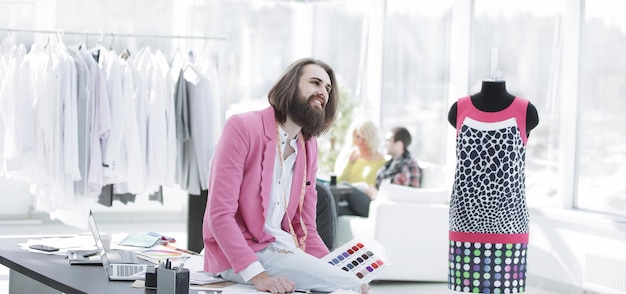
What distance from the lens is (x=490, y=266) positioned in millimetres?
3822

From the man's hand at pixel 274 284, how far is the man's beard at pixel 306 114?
59cm

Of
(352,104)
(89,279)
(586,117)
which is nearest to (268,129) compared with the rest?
(89,279)

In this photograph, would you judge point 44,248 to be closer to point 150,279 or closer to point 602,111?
point 150,279

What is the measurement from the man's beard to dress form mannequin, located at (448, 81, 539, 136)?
862 millimetres

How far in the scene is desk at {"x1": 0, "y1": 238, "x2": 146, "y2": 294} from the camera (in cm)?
300

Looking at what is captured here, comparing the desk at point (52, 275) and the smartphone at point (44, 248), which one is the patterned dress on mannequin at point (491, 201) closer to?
the desk at point (52, 275)

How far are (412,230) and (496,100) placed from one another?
2549 mm

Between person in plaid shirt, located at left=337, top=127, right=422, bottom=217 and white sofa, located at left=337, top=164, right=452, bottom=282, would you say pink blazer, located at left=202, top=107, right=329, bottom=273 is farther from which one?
person in plaid shirt, located at left=337, top=127, right=422, bottom=217

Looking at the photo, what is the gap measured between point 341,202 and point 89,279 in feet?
13.8

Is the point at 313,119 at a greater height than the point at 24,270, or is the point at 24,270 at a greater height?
the point at 313,119

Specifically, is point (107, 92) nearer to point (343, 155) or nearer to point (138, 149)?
point (138, 149)

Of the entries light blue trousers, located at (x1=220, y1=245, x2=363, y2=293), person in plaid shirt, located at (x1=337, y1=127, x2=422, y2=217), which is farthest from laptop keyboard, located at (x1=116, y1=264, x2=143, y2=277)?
person in plaid shirt, located at (x1=337, y1=127, x2=422, y2=217)

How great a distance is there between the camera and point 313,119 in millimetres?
3311

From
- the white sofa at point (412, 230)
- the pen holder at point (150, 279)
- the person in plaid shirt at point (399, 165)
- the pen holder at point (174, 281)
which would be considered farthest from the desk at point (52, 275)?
the person in plaid shirt at point (399, 165)
